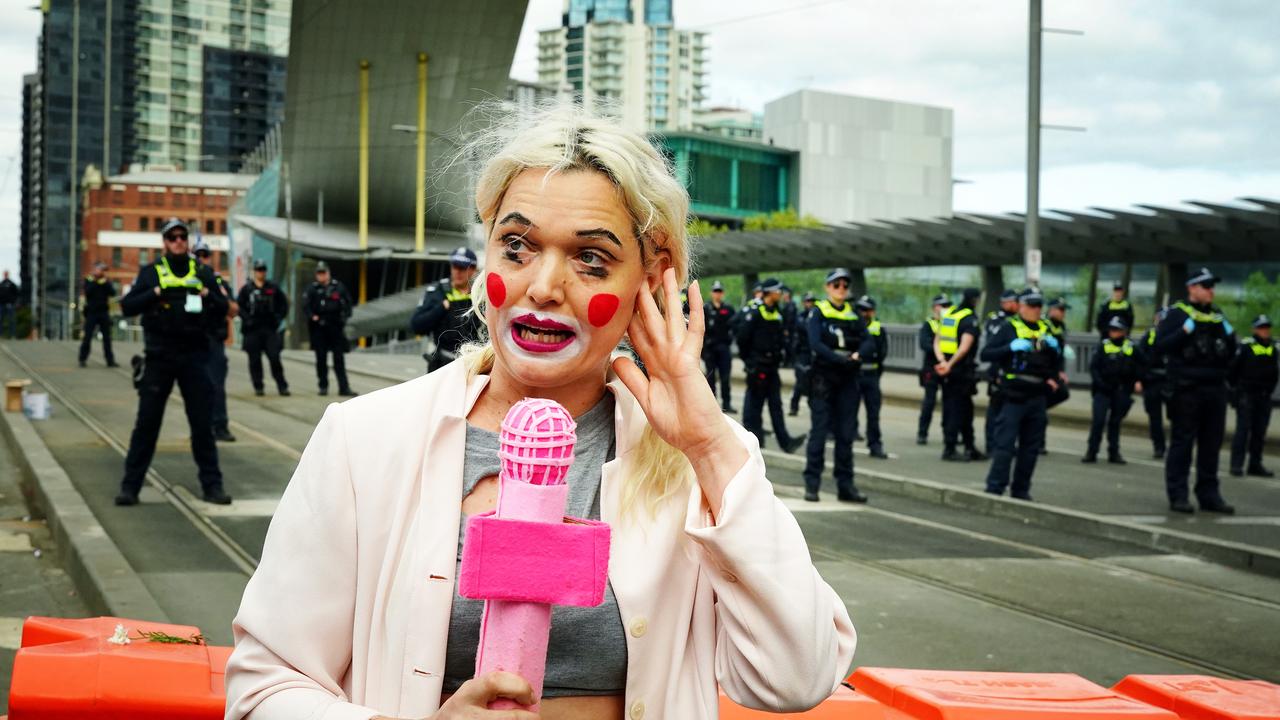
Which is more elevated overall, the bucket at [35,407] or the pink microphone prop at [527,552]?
the pink microphone prop at [527,552]

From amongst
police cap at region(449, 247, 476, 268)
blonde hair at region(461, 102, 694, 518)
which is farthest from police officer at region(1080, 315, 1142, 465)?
blonde hair at region(461, 102, 694, 518)

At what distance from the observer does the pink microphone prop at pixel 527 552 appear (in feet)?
5.01

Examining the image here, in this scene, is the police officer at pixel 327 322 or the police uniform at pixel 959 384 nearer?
the police uniform at pixel 959 384

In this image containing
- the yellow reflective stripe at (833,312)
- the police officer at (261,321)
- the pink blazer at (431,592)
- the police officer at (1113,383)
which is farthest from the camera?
the police officer at (261,321)

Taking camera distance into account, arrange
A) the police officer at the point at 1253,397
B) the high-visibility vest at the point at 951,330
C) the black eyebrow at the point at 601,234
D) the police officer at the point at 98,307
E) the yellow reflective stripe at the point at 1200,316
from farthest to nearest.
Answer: the police officer at the point at 98,307
the high-visibility vest at the point at 951,330
the police officer at the point at 1253,397
the yellow reflective stripe at the point at 1200,316
the black eyebrow at the point at 601,234

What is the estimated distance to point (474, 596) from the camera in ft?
5.11

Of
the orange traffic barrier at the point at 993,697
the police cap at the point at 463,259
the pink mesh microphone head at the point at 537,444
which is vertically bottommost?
the orange traffic barrier at the point at 993,697

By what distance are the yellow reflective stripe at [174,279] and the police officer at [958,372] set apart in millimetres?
8583

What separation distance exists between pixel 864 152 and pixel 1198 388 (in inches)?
4965

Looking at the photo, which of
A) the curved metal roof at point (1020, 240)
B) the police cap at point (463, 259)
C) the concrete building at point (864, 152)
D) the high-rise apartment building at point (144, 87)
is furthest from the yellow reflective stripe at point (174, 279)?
the high-rise apartment building at point (144, 87)

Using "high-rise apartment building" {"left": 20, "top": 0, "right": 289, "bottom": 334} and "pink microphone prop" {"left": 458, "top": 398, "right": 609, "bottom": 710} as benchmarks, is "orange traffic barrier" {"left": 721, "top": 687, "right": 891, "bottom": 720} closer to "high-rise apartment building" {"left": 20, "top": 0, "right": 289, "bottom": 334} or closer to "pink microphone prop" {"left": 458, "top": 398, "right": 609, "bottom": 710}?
"pink microphone prop" {"left": 458, "top": 398, "right": 609, "bottom": 710}

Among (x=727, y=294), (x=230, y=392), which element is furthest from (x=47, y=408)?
(x=727, y=294)

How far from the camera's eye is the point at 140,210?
11869 cm

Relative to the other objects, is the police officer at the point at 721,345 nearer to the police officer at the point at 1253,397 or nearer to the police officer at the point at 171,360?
the police officer at the point at 1253,397
